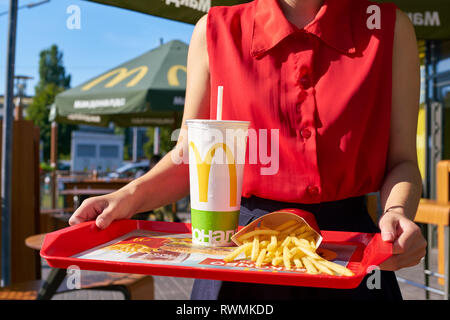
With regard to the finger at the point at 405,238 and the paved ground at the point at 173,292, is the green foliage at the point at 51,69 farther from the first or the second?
the finger at the point at 405,238

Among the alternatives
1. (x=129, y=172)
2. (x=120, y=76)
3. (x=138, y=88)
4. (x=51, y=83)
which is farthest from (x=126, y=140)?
(x=138, y=88)

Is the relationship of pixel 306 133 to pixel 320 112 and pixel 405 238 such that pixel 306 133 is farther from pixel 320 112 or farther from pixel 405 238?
pixel 405 238

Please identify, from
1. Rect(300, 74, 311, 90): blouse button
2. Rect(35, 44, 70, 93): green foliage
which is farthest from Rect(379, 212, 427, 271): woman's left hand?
Rect(35, 44, 70, 93): green foliage

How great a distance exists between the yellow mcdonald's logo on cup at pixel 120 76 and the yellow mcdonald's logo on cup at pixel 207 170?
21.3ft

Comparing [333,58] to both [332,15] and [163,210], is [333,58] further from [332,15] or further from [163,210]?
[163,210]

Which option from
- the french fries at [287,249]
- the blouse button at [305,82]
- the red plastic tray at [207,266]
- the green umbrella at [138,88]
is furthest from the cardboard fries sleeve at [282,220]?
the green umbrella at [138,88]

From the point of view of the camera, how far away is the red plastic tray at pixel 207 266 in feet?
3.02

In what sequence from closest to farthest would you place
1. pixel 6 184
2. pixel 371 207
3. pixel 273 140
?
pixel 273 140
pixel 6 184
pixel 371 207

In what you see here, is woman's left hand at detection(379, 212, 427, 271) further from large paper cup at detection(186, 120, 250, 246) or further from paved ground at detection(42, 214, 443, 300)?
paved ground at detection(42, 214, 443, 300)

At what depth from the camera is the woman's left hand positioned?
3.13ft

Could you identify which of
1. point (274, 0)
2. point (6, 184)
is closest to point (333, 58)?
point (274, 0)

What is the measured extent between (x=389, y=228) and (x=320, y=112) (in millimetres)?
505

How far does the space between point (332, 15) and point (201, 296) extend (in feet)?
3.18

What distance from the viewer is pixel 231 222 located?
1.26 metres
